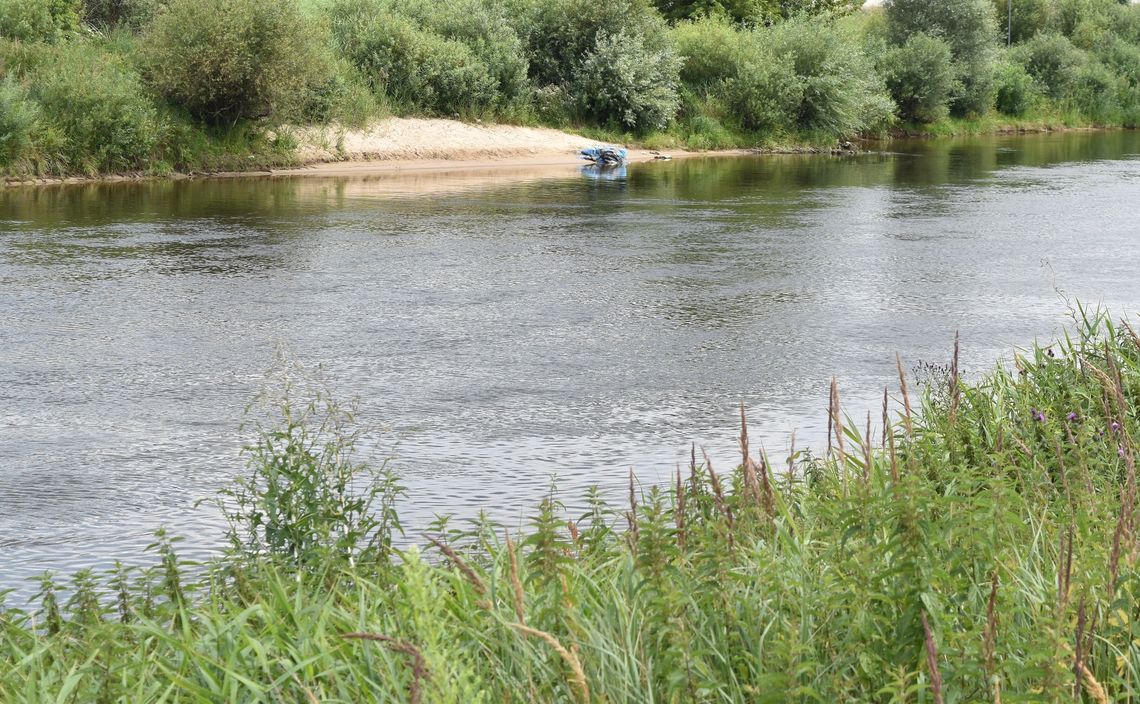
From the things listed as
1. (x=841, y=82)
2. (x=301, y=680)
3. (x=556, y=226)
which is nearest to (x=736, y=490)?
(x=301, y=680)

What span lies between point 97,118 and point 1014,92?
1990 inches

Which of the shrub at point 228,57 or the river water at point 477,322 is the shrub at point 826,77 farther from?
the river water at point 477,322

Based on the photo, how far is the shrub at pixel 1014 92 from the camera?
227ft

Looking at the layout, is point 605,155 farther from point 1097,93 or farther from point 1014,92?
point 1097,93

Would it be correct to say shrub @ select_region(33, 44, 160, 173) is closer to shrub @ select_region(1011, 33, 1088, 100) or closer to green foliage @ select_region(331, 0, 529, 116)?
green foliage @ select_region(331, 0, 529, 116)

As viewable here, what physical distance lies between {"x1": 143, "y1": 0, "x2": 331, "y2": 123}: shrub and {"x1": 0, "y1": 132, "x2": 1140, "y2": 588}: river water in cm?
598

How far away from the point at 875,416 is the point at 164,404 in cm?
481

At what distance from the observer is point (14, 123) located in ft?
94.7

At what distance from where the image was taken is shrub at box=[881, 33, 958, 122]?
2340 inches

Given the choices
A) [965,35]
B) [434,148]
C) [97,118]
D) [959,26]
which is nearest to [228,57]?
[97,118]

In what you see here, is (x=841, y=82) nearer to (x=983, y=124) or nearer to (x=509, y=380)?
(x=983, y=124)

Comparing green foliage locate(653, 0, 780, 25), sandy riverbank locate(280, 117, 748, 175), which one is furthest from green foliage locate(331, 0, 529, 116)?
green foliage locate(653, 0, 780, 25)

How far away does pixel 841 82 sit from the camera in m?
48.9

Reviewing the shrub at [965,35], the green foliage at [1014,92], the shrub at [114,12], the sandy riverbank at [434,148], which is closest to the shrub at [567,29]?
the sandy riverbank at [434,148]
